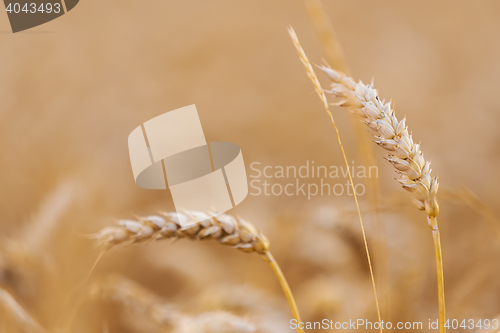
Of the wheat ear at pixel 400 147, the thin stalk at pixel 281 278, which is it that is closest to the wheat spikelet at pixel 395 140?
the wheat ear at pixel 400 147

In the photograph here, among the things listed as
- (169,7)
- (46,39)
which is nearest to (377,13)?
(169,7)

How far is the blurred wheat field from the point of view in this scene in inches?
25.5

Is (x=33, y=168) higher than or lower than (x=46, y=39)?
lower

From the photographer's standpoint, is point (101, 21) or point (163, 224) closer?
point (163, 224)

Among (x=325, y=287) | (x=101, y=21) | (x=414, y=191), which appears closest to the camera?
(x=414, y=191)

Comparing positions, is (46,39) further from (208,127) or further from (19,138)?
(208,127)

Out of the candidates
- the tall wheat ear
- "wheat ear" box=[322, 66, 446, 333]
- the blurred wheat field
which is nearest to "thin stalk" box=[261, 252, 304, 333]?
the tall wheat ear

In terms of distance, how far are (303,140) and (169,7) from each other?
0.45 m

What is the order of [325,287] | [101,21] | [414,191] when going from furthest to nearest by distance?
[101,21] < [325,287] < [414,191]

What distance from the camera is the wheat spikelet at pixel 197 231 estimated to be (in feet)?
1.00

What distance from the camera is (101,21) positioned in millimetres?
725

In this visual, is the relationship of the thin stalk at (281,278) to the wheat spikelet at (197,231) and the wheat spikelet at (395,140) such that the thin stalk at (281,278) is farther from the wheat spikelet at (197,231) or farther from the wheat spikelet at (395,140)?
the wheat spikelet at (395,140)

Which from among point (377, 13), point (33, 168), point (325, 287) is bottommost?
point (325, 287)

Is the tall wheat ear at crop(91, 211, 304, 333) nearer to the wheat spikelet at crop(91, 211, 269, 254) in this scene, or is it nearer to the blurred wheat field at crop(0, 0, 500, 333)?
the wheat spikelet at crop(91, 211, 269, 254)
